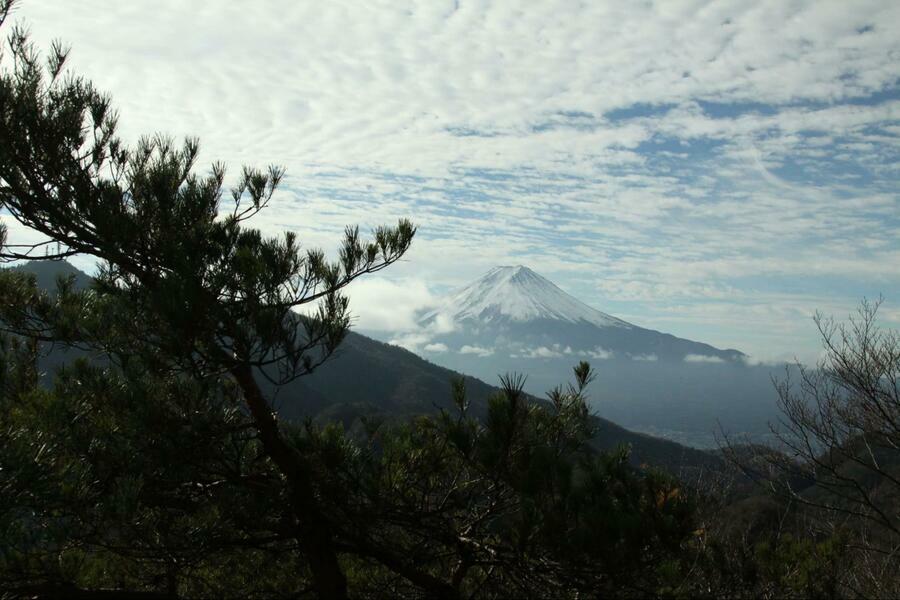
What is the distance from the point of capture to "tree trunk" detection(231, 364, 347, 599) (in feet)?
11.7

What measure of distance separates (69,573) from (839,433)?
10.8m

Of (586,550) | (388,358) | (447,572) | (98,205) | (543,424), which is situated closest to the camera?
(586,550)

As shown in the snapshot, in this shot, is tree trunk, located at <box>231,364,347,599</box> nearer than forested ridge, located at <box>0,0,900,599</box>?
No

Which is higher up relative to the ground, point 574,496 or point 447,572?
point 574,496

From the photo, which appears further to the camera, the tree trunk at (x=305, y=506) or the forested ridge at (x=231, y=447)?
the tree trunk at (x=305, y=506)

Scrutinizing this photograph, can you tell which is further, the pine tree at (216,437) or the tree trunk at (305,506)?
the tree trunk at (305,506)

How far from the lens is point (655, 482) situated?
3266 millimetres

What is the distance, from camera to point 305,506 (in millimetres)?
3658

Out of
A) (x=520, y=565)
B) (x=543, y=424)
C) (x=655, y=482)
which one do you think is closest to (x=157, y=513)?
(x=520, y=565)

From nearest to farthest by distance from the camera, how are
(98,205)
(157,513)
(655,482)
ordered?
(655,482) → (98,205) → (157,513)

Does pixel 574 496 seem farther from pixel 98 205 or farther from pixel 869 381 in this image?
pixel 869 381

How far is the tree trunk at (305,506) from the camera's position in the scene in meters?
3.56

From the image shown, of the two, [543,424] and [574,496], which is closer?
[574,496]

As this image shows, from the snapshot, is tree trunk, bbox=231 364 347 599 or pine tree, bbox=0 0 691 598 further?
tree trunk, bbox=231 364 347 599
